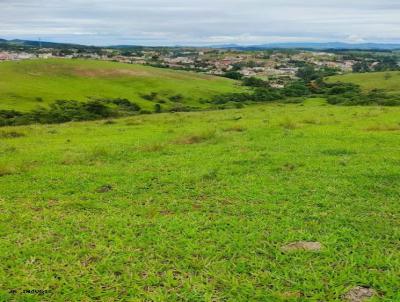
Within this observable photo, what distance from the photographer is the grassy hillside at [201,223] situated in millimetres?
6195

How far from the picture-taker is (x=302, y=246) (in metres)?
7.30

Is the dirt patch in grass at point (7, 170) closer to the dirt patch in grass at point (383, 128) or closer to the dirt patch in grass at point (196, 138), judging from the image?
the dirt patch in grass at point (196, 138)

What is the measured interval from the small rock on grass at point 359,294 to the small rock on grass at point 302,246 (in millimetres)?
1158

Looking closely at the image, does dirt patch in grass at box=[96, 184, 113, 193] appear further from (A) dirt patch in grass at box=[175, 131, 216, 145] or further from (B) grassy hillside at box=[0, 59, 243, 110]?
(B) grassy hillside at box=[0, 59, 243, 110]

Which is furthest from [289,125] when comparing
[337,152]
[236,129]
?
[337,152]

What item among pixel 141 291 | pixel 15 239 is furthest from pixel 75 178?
pixel 141 291

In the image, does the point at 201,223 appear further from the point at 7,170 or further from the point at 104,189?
the point at 7,170

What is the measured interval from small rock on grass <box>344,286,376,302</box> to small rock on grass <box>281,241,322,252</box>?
1.16 metres

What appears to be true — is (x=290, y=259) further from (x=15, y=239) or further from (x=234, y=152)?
(x=234, y=152)

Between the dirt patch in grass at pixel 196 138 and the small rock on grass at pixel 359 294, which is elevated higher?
the dirt patch in grass at pixel 196 138

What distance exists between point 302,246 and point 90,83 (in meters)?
74.1

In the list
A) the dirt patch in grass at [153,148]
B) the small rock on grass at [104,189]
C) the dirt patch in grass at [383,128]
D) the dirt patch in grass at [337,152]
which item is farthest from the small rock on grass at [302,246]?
the dirt patch in grass at [383,128]

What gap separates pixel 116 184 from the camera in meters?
11.1

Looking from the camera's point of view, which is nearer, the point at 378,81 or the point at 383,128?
the point at 383,128
